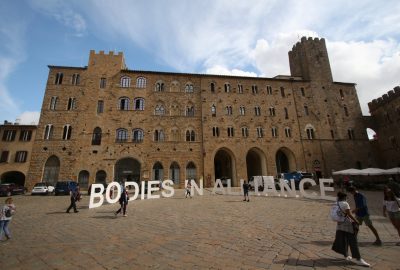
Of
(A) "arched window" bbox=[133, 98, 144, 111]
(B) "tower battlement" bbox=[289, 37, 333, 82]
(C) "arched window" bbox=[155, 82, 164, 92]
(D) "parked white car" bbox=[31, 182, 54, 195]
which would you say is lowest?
(D) "parked white car" bbox=[31, 182, 54, 195]

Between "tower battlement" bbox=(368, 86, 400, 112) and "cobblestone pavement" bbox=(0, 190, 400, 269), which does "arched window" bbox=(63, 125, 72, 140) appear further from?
"tower battlement" bbox=(368, 86, 400, 112)


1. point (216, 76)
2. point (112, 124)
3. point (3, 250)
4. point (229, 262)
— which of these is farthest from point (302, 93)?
point (3, 250)

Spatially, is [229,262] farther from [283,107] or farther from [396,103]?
[396,103]

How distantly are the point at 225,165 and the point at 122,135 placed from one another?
16.1 meters

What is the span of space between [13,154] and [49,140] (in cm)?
789

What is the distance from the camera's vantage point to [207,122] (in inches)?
1141

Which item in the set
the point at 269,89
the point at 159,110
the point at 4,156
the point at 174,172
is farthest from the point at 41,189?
the point at 269,89

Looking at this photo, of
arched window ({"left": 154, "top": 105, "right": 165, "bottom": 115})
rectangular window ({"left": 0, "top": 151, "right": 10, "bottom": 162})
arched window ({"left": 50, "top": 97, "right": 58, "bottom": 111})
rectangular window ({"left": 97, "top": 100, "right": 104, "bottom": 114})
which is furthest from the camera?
arched window ({"left": 154, "top": 105, "right": 165, "bottom": 115})

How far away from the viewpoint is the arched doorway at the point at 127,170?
85.9ft

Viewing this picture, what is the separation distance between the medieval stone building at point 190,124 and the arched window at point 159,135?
0.13 meters

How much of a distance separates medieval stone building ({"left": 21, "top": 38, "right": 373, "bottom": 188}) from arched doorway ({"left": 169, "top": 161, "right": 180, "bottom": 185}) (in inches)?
5.1

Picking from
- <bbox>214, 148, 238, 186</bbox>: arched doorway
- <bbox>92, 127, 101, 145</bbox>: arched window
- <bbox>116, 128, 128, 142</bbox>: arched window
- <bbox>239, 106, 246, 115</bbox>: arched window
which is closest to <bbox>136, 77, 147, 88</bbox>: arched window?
<bbox>116, 128, 128, 142</bbox>: arched window

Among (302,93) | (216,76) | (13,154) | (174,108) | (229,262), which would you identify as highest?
(216,76)

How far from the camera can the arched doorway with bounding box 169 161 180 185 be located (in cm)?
2693
